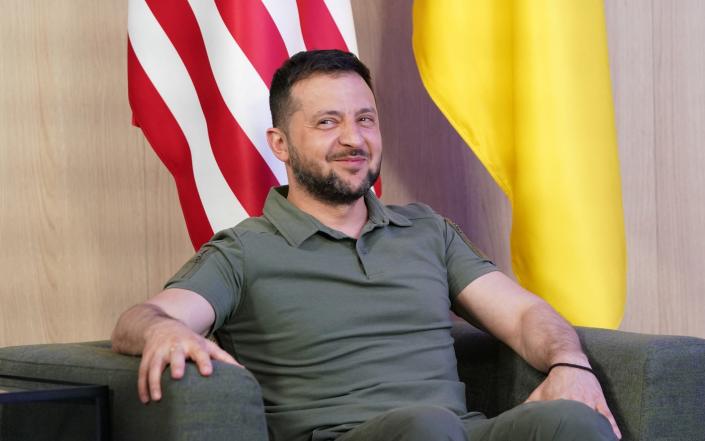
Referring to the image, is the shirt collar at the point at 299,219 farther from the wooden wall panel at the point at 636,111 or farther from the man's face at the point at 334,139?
the wooden wall panel at the point at 636,111

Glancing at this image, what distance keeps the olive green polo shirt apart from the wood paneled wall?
652 mm

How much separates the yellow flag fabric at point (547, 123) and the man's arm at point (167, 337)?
79cm

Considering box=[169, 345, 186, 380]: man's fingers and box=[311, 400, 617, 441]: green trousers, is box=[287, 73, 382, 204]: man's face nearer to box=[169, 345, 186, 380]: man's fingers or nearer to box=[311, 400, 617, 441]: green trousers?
box=[311, 400, 617, 441]: green trousers

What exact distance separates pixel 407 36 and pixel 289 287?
1.08 m

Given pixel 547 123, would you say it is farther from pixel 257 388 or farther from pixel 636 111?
pixel 257 388

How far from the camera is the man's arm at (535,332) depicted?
168 centimetres

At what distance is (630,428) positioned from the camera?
1.65 meters

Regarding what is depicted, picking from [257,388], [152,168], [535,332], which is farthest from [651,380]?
[152,168]

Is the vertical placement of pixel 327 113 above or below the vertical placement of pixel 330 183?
above

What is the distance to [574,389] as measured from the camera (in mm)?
1670

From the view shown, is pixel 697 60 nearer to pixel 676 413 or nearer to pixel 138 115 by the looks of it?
pixel 676 413

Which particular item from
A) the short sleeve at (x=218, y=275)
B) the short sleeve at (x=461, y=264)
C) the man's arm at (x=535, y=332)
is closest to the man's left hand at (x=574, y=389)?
the man's arm at (x=535, y=332)

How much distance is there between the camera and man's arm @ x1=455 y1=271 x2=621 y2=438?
1.68 meters

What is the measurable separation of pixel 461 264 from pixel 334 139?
34cm
